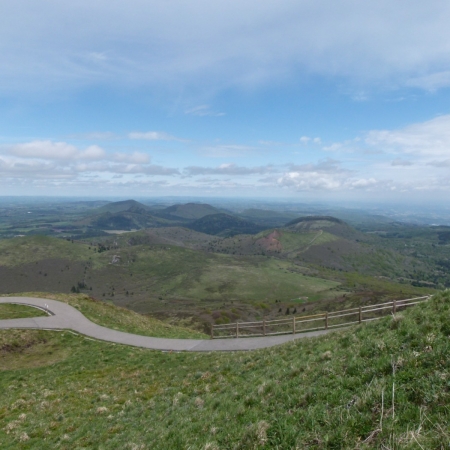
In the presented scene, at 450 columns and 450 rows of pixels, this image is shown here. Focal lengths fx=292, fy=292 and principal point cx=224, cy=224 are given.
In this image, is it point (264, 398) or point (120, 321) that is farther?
point (120, 321)

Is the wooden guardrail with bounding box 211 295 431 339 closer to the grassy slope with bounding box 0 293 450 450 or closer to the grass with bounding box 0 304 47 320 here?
the grassy slope with bounding box 0 293 450 450

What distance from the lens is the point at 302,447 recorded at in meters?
6.21

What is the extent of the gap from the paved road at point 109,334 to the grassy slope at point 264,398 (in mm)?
3526

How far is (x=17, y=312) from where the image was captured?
3494 centimetres

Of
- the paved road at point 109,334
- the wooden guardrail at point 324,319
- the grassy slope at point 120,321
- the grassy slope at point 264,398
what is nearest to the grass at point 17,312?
the paved road at point 109,334

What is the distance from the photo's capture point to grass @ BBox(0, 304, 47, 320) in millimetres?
33794

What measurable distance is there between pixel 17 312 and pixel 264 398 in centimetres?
3676

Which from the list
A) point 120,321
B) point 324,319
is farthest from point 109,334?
point 324,319

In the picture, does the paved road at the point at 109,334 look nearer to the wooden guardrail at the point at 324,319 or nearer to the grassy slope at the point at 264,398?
the wooden guardrail at the point at 324,319

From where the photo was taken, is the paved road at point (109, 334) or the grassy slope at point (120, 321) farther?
the grassy slope at point (120, 321)

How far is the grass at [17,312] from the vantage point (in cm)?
3379

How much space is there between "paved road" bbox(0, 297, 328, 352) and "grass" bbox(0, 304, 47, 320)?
3.62 ft

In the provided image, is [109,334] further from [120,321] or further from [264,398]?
[264,398]

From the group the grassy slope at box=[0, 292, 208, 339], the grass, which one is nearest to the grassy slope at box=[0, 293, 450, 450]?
the grassy slope at box=[0, 292, 208, 339]
